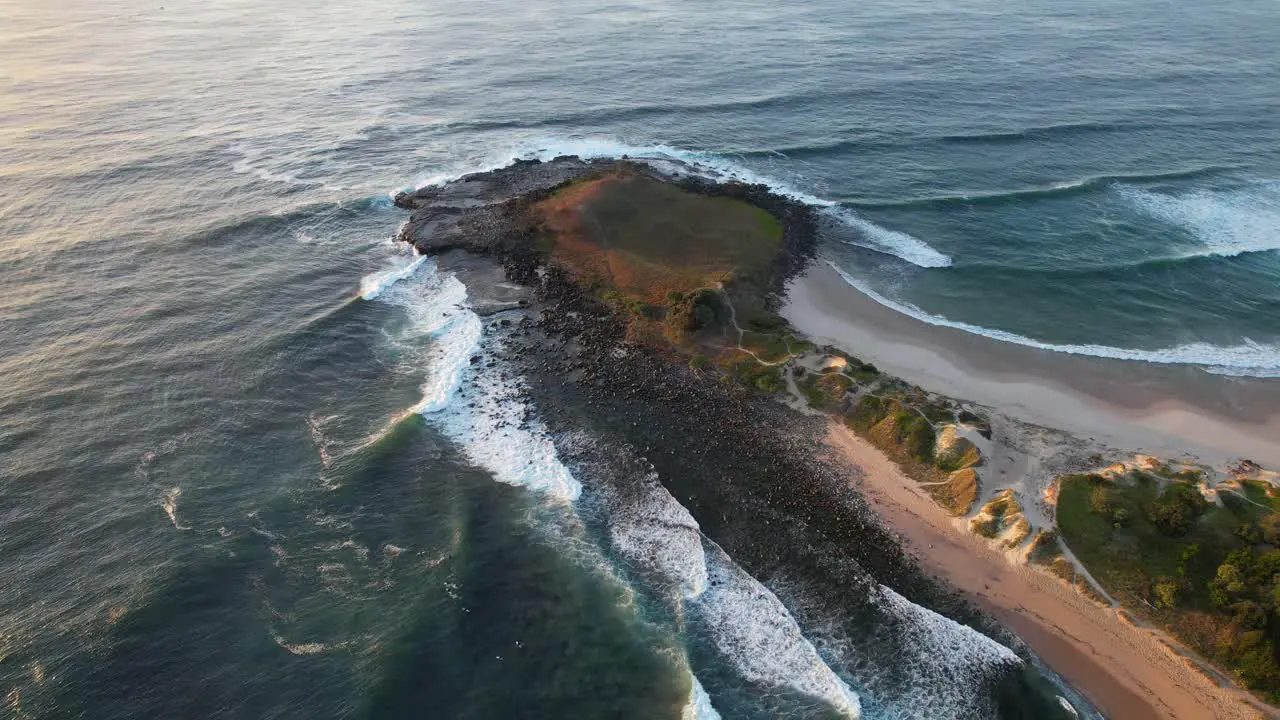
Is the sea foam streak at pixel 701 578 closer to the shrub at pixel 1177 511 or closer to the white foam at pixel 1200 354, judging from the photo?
the shrub at pixel 1177 511

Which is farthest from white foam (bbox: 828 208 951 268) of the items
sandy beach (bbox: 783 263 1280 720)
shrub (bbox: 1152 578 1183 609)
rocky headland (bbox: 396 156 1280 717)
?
shrub (bbox: 1152 578 1183 609)

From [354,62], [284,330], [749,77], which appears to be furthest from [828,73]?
[284,330]

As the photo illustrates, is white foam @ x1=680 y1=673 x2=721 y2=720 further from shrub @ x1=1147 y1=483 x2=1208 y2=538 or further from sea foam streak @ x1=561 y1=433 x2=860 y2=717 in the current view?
shrub @ x1=1147 y1=483 x2=1208 y2=538

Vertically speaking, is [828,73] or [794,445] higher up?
[828,73]

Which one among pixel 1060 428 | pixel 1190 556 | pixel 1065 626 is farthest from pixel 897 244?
pixel 1065 626

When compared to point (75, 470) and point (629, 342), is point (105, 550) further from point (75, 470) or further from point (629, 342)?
point (629, 342)

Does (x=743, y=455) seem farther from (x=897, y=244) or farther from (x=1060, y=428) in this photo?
(x=897, y=244)
